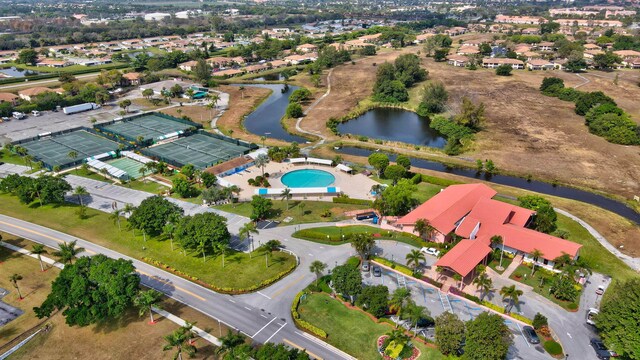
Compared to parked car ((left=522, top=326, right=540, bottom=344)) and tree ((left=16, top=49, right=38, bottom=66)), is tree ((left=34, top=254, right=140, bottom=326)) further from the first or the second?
tree ((left=16, top=49, right=38, bottom=66))

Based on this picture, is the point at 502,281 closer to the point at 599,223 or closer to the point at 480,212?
the point at 480,212

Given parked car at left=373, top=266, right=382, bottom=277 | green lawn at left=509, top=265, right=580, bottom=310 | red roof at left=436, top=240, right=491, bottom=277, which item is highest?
red roof at left=436, top=240, right=491, bottom=277

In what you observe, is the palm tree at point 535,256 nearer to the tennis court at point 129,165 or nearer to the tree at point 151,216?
the tree at point 151,216

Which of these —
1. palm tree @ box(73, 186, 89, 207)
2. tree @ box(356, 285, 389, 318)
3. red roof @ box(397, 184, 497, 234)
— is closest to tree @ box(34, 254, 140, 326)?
tree @ box(356, 285, 389, 318)

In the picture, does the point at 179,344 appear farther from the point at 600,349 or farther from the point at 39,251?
the point at 600,349

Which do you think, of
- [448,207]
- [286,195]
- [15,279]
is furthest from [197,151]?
[448,207]
